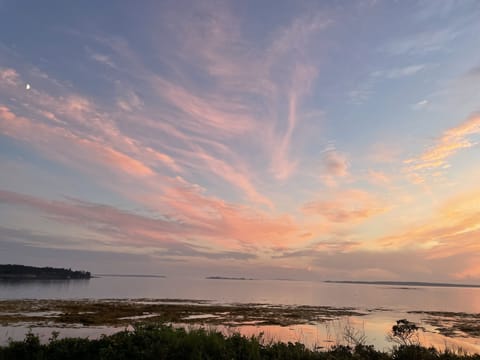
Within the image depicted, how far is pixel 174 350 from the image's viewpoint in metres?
12.7

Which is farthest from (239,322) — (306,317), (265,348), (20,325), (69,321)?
(265,348)

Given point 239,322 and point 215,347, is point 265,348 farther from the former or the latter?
point 239,322

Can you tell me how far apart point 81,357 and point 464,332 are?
40.1 meters

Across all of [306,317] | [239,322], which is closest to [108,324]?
[239,322]

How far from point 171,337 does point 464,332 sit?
37.7 metres

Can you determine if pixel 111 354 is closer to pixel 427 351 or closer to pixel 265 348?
pixel 265 348

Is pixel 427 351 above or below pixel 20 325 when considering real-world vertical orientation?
above

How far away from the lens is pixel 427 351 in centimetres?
1357

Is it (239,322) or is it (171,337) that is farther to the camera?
(239,322)

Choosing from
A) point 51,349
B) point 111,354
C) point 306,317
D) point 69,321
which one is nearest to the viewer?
point 111,354

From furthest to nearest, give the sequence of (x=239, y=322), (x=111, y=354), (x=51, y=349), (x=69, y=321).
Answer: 1. (x=239, y=322)
2. (x=69, y=321)
3. (x=51, y=349)
4. (x=111, y=354)

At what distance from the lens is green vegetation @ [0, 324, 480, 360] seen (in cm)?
1237

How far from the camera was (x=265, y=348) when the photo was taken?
533 inches

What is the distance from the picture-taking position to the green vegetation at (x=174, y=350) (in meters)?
12.4
